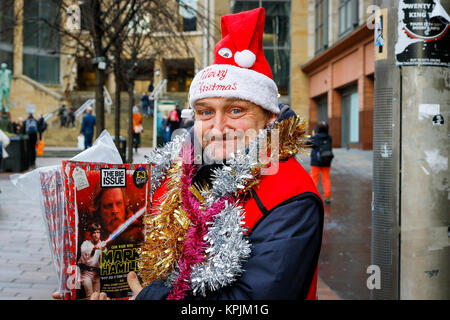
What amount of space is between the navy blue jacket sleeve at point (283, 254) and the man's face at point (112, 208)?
0.73 meters

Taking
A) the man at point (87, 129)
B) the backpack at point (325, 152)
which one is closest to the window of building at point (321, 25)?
the man at point (87, 129)

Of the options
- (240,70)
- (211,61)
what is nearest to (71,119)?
(211,61)

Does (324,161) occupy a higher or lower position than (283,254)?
higher

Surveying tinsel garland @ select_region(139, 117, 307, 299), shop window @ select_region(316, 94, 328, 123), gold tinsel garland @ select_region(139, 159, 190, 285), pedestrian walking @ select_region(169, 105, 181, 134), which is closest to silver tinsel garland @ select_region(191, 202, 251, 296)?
tinsel garland @ select_region(139, 117, 307, 299)

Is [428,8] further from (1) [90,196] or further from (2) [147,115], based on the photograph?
(2) [147,115]

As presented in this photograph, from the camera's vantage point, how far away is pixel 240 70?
1.86 meters

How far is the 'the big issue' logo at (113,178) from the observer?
208 cm

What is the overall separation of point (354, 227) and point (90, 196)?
6397 millimetres

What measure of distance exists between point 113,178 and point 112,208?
139 mm

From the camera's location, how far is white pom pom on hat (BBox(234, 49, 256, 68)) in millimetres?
1861

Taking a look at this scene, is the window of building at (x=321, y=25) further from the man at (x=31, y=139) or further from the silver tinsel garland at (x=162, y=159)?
the silver tinsel garland at (x=162, y=159)

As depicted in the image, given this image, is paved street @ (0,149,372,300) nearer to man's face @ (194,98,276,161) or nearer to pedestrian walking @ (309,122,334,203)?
pedestrian walking @ (309,122,334,203)

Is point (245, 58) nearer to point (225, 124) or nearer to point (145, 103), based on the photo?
point (225, 124)
